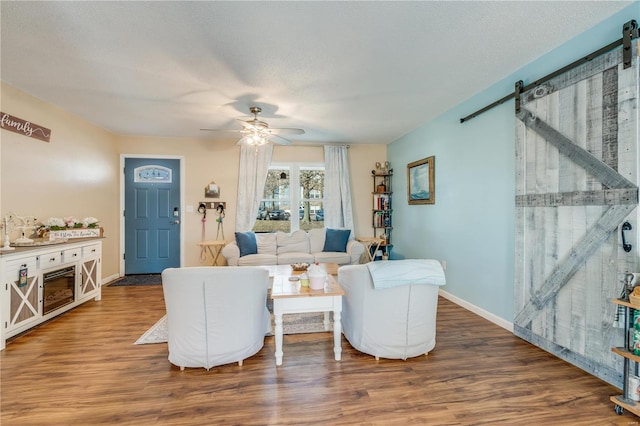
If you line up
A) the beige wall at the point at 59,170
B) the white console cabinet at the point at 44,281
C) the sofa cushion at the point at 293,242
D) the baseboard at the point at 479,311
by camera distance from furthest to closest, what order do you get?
1. the sofa cushion at the point at 293,242
2. the beige wall at the point at 59,170
3. the baseboard at the point at 479,311
4. the white console cabinet at the point at 44,281

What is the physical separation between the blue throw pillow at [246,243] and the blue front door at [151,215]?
1353 mm

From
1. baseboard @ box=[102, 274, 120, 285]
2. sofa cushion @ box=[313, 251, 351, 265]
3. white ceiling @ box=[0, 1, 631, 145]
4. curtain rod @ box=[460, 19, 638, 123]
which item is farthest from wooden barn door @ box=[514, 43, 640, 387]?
baseboard @ box=[102, 274, 120, 285]

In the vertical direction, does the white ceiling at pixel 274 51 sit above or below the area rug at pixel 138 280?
above

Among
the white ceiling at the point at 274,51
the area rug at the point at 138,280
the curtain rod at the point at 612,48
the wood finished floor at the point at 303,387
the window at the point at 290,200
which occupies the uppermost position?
the white ceiling at the point at 274,51

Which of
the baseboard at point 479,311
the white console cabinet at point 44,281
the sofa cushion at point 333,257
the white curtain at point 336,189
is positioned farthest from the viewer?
the white curtain at point 336,189

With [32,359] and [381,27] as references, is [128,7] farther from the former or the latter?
[32,359]

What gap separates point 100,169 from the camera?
4641mm

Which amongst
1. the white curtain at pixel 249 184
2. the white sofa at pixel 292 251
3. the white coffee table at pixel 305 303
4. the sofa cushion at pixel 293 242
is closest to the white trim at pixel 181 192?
the white curtain at pixel 249 184

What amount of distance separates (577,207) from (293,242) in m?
3.91

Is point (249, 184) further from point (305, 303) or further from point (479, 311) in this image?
point (479, 311)

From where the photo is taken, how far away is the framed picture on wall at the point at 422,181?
4.25m

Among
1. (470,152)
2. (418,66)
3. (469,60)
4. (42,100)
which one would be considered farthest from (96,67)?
(470,152)

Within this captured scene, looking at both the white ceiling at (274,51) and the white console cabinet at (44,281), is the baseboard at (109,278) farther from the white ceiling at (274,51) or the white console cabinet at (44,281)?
the white ceiling at (274,51)

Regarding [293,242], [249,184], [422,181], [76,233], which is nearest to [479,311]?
[422,181]
